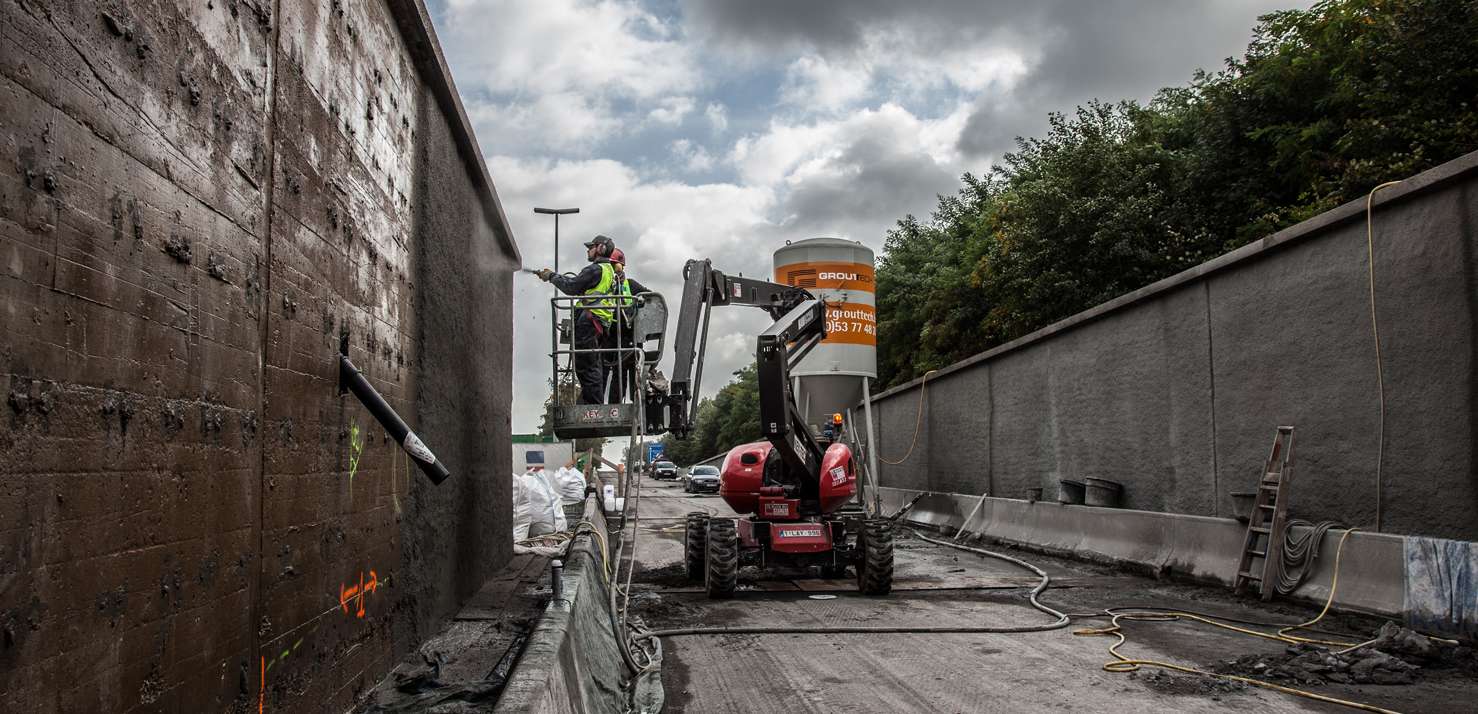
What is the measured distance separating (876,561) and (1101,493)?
5003 millimetres

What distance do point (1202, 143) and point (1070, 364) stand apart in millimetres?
8606

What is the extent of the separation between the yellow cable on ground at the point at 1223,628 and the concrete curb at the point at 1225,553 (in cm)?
Answer: 12

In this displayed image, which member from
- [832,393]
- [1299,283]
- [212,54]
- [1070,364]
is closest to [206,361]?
[212,54]

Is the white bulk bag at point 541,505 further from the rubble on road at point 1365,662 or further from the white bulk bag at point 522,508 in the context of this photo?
the rubble on road at point 1365,662

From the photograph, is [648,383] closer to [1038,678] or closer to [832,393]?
[1038,678]

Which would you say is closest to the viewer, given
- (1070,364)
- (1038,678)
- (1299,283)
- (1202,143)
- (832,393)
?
(1038,678)

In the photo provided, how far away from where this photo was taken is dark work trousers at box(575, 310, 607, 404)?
35.0 feet

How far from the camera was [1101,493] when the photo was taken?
13992mm

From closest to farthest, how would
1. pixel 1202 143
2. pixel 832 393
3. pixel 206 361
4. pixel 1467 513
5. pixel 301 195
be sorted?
pixel 206 361, pixel 301 195, pixel 1467 513, pixel 832 393, pixel 1202 143

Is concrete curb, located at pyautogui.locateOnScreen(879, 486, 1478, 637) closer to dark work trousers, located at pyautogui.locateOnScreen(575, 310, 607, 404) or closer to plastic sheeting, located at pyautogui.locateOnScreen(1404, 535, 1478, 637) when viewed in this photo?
plastic sheeting, located at pyautogui.locateOnScreen(1404, 535, 1478, 637)

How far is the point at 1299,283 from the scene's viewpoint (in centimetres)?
1052

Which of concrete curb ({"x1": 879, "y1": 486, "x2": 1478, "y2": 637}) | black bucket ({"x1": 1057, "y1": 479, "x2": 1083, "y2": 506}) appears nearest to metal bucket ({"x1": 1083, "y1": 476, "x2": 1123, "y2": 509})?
concrete curb ({"x1": 879, "y1": 486, "x2": 1478, "y2": 637})

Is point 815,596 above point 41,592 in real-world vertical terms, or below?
below

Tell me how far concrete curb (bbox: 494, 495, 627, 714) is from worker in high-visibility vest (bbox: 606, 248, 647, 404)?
344 centimetres
